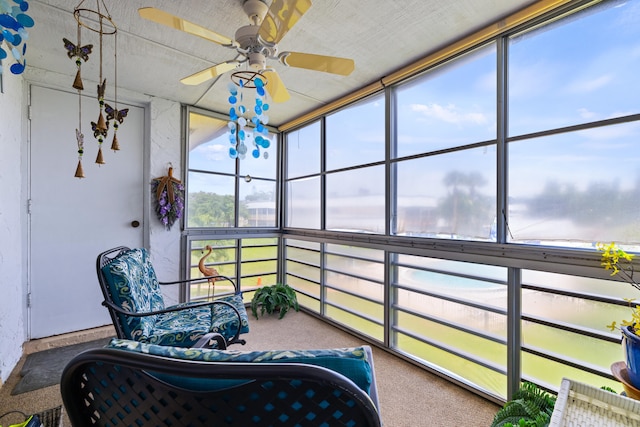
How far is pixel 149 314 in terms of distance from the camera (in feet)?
5.36

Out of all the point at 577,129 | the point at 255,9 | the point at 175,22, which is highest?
the point at 255,9

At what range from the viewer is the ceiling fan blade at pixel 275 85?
1927 millimetres

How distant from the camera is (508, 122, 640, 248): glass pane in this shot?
1553mm

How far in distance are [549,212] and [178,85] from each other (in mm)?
3640

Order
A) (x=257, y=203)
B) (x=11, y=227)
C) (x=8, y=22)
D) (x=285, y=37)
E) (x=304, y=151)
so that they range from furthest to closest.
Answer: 1. (x=257, y=203)
2. (x=304, y=151)
3. (x=11, y=227)
4. (x=285, y=37)
5. (x=8, y=22)

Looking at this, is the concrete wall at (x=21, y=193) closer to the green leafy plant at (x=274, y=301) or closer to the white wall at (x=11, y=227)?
the white wall at (x=11, y=227)

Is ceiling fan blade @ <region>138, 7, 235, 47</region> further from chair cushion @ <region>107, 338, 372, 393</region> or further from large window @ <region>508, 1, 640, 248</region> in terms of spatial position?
large window @ <region>508, 1, 640, 248</region>

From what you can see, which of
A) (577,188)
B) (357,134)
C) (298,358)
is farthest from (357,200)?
(298,358)

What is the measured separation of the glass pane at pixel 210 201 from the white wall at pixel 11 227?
5.08ft

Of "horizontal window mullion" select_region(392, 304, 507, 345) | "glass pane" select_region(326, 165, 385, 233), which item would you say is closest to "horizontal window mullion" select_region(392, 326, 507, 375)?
"horizontal window mullion" select_region(392, 304, 507, 345)

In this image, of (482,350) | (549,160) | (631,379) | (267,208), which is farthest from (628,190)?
(267,208)

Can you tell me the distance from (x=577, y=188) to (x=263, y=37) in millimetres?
2116

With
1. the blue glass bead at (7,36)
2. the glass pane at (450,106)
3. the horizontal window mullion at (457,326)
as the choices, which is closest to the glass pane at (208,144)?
the glass pane at (450,106)

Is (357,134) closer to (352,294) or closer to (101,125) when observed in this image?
(352,294)
